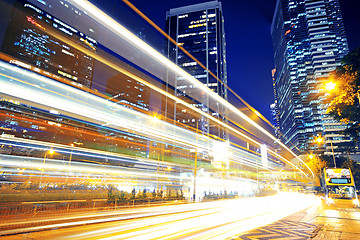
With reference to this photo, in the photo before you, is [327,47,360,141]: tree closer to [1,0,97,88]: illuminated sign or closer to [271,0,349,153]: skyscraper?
[1,0,97,88]: illuminated sign

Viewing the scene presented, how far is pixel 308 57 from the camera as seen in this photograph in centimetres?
16688

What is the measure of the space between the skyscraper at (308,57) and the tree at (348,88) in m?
139

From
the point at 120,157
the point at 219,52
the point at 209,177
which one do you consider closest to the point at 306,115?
the point at 219,52

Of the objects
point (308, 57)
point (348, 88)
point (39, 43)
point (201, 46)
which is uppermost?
point (308, 57)

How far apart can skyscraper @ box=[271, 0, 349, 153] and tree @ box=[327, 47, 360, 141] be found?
139068 mm

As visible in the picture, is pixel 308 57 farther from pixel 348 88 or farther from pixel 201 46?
pixel 348 88

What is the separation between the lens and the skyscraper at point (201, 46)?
134375 millimetres

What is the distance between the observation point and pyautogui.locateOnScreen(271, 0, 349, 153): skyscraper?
14950 centimetres

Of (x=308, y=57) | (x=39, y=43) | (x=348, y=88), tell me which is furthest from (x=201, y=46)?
(x=348, y=88)

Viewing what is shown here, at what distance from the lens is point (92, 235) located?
696 cm

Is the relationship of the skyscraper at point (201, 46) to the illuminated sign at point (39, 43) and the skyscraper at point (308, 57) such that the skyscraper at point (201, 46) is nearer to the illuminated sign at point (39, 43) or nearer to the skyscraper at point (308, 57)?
the illuminated sign at point (39, 43)

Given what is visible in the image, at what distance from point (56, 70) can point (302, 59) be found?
178m

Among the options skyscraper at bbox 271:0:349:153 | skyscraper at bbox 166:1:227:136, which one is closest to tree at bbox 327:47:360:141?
skyscraper at bbox 166:1:227:136

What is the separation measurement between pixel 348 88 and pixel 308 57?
18117 cm
